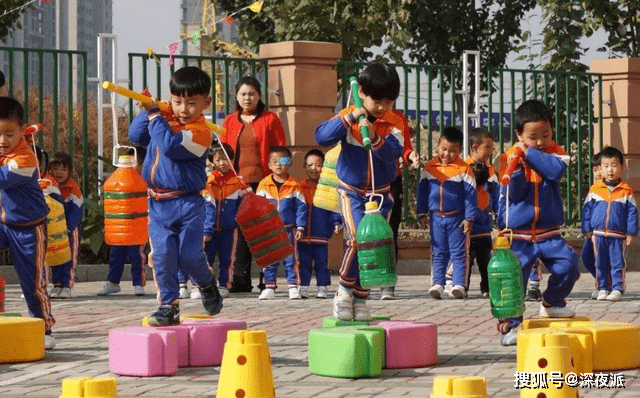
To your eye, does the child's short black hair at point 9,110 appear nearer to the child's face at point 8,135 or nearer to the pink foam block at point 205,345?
the child's face at point 8,135

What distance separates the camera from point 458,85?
28.1 meters

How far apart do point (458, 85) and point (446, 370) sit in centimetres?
2029

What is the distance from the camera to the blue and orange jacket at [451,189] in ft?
44.8

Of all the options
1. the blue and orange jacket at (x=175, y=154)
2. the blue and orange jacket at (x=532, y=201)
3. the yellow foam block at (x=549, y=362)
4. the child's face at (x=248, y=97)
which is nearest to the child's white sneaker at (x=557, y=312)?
the blue and orange jacket at (x=532, y=201)

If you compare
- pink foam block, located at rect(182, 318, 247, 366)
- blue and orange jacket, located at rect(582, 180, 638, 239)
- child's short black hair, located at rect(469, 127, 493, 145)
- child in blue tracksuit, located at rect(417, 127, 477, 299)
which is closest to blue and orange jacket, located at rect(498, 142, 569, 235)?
pink foam block, located at rect(182, 318, 247, 366)

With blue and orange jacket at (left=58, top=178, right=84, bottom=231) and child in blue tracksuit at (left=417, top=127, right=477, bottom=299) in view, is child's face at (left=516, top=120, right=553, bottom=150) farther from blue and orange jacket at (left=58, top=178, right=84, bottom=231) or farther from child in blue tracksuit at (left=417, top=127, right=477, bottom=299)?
blue and orange jacket at (left=58, top=178, right=84, bottom=231)

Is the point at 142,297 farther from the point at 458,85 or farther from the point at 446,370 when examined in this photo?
the point at 458,85

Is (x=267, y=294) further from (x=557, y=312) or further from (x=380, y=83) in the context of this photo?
(x=380, y=83)

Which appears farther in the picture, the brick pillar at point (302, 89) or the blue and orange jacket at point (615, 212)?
the brick pillar at point (302, 89)

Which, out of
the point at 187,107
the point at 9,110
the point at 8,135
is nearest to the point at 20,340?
the point at 8,135

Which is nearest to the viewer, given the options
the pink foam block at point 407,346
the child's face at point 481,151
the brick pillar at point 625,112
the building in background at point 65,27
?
the pink foam block at point 407,346

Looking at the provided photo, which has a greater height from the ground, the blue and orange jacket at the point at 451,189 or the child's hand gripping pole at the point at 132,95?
the child's hand gripping pole at the point at 132,95

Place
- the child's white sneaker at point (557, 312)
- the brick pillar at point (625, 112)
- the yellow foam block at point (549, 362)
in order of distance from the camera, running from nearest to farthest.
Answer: the yellow foam block at point (549, 362) → the child's white sneaker at point (557, 312) → the brick pillar at point (625, 112)

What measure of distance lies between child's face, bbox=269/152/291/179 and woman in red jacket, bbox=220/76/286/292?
0.30 m
